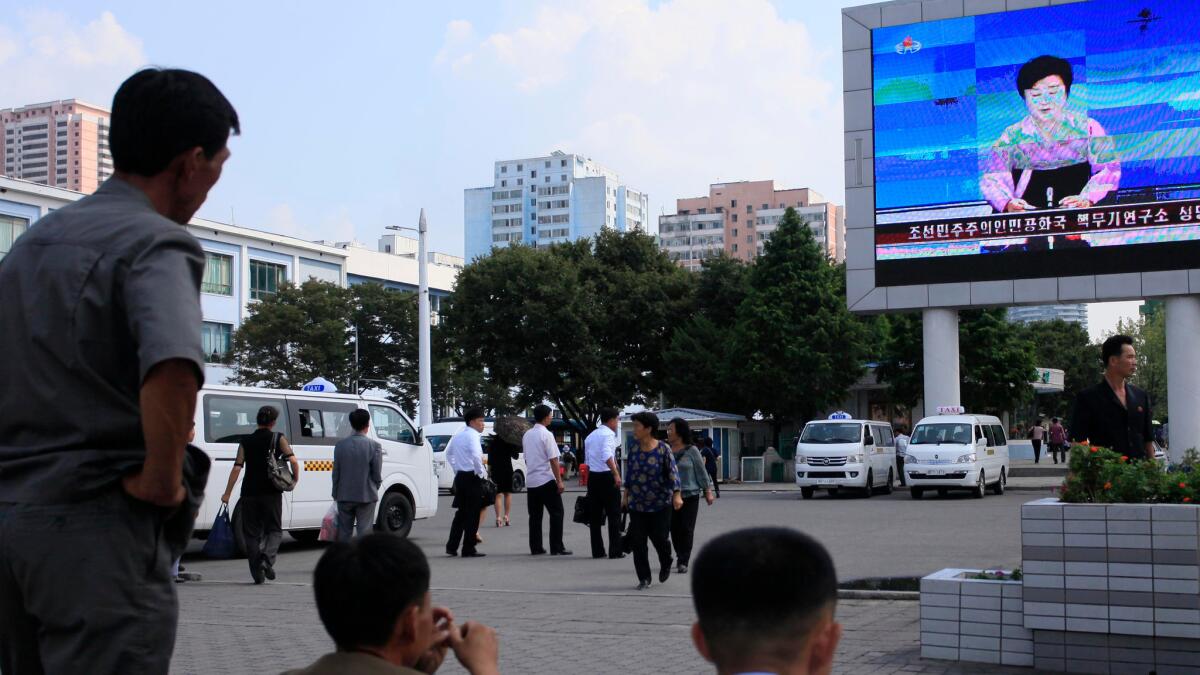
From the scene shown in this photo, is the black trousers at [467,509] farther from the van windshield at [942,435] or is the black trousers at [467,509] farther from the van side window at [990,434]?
the van side window at [990,434]

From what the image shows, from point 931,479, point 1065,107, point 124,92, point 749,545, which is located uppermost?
point 1065,107

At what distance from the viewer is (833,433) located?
30.3 metres

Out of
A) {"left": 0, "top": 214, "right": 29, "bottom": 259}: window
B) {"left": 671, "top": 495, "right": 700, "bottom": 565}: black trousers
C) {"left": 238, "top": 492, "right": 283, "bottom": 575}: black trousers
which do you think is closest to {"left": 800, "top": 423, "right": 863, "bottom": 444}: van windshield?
{"left": 671, "top": 495, "right": 700, "bottom": 565}: black trousers

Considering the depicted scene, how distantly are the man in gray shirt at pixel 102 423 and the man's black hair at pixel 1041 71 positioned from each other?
3099 cm

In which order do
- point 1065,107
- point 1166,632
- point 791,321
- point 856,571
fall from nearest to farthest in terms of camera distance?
point 1166,632
point 856,571
point 1065,107
point 791,321

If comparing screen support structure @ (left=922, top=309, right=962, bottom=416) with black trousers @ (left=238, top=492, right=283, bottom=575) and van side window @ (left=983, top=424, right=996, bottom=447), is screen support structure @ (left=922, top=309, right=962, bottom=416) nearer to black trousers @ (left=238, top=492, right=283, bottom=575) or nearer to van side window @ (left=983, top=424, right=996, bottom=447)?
van side window @ (left=983, top=424, right=996, bottom=447)

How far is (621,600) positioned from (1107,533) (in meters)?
5.22

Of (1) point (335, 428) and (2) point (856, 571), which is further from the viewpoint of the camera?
(1) point (335, 428)

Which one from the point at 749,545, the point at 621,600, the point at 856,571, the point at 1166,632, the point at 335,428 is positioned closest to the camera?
the point at 749,545

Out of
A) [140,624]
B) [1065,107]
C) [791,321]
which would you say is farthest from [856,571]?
[791,321]

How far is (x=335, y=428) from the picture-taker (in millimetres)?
18047

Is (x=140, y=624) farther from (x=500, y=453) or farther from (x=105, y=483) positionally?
(x=500, y=453)

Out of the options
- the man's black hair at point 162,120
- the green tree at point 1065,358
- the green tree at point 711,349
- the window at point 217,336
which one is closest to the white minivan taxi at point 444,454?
the green tree at point 711,349

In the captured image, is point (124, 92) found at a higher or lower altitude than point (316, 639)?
higher
